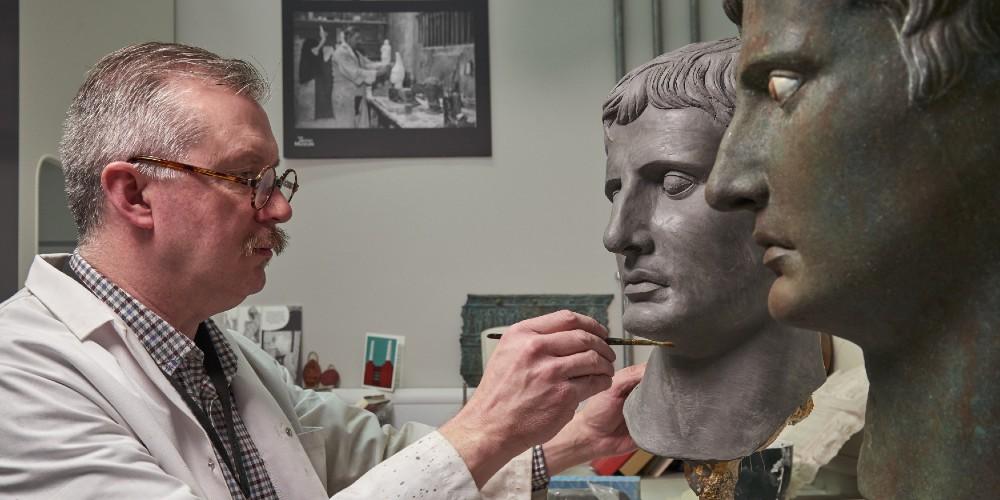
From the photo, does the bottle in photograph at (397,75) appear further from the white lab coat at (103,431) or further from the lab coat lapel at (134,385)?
the lab coat lapel at (134,385)

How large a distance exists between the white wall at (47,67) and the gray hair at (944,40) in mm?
2223

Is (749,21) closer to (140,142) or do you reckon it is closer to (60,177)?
(140,142)

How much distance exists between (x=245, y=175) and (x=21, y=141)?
1.16 metres

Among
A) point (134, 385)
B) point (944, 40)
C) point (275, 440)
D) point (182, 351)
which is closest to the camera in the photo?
point (944, 40)

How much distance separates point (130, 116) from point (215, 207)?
0.70 feet

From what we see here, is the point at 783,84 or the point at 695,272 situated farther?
the point at 695,272

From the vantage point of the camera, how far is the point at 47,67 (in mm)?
2453

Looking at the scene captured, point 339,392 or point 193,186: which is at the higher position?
point 193,186

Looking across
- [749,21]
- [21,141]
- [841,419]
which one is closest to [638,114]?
[749,21]

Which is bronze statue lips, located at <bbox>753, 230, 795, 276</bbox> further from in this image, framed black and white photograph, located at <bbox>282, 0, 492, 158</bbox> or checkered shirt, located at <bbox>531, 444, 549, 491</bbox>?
framed black and white photograph, located at <bbox>282, 0, 492, 158</bbox>

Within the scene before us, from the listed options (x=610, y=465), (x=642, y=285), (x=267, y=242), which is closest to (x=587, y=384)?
(x=642, y=285)

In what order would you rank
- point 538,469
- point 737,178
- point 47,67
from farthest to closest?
point 47,67, point 538,469, point 737,178

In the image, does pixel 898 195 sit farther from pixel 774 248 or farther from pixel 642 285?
pixel 642 285

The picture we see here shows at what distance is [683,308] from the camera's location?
1286 millimetres
